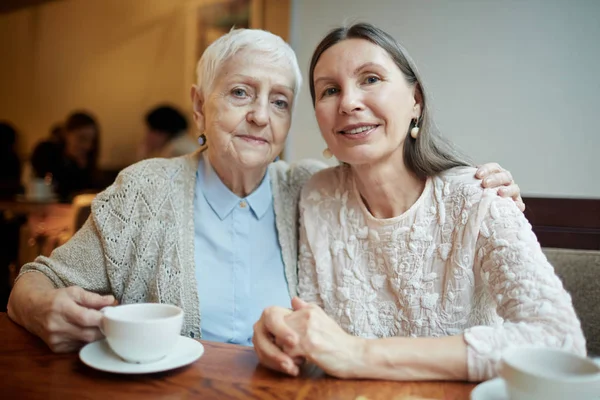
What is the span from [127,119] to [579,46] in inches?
195

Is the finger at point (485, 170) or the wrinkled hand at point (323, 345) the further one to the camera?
the finger at point (485, 170)

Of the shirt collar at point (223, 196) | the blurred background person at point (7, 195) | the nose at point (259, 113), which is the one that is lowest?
the blurred background person at point (7, 195)

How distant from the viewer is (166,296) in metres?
1.38

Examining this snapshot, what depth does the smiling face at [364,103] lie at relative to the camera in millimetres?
1315

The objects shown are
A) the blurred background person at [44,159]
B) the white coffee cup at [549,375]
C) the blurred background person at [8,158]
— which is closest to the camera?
the white coffee cup at [549,375]

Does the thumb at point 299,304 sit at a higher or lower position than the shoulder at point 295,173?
lower

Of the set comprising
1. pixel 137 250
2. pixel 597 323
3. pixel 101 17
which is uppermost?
pixel 101 17

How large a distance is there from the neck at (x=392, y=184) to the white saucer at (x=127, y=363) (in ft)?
2.12

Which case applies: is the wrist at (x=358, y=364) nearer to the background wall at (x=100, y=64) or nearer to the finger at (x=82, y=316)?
the finger at (x=82, y=316)

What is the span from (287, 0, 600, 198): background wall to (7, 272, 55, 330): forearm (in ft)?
4.79

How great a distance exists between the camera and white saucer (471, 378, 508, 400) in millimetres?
789

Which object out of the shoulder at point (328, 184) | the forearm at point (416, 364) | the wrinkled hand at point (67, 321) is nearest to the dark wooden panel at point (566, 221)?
the shoulder at point (328, 184)

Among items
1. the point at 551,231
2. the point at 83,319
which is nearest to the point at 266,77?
the point at 83,319

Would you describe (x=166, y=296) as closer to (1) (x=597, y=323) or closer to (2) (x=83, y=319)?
(2) (x=83, y=319)
